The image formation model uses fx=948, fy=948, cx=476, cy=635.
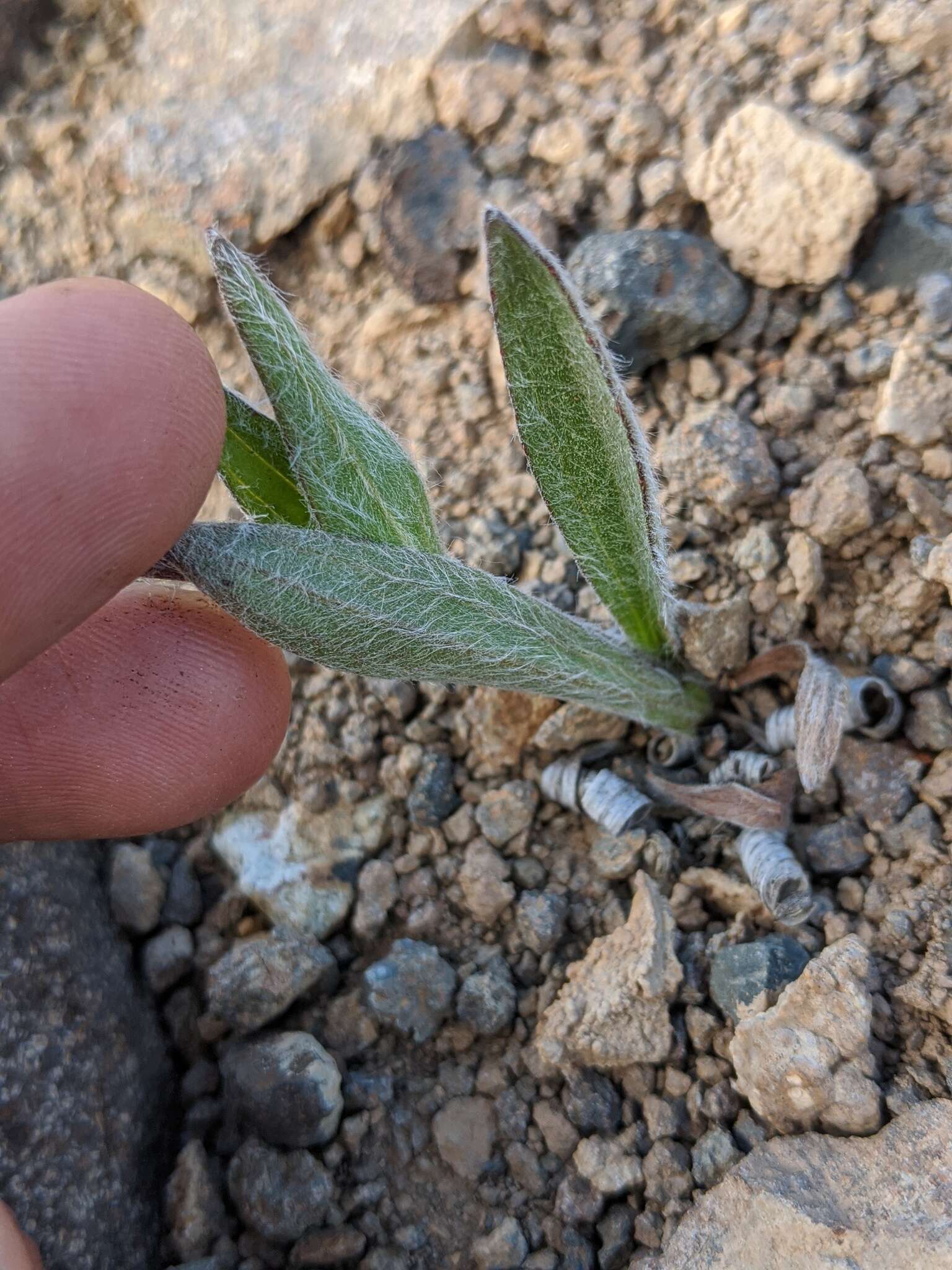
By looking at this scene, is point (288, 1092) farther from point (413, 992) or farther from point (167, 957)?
point (167, 957)

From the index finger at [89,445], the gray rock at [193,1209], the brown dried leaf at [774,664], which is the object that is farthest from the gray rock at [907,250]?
the gray rock at [193,1209]

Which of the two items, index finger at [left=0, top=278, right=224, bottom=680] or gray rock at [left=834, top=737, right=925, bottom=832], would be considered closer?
index finger at [left=0, top=278, right=224, bottom=680]

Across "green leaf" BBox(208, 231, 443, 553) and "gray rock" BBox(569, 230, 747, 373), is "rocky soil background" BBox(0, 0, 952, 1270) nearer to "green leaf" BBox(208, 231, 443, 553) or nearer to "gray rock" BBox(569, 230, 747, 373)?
"gray rock" BBox(569, 230, 747, 373)

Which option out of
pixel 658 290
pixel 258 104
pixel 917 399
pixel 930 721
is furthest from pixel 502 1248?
pixel 258 104

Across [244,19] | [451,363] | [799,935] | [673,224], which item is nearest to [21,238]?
[244,19]

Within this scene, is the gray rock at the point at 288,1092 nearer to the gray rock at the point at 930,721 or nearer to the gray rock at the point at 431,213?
the gray rock at the point at 930,721

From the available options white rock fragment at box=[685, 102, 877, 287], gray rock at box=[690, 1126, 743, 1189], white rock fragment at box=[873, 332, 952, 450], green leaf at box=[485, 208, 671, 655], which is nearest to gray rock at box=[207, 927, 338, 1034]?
gray rock at box=[690, 1126, 743, 1189]
